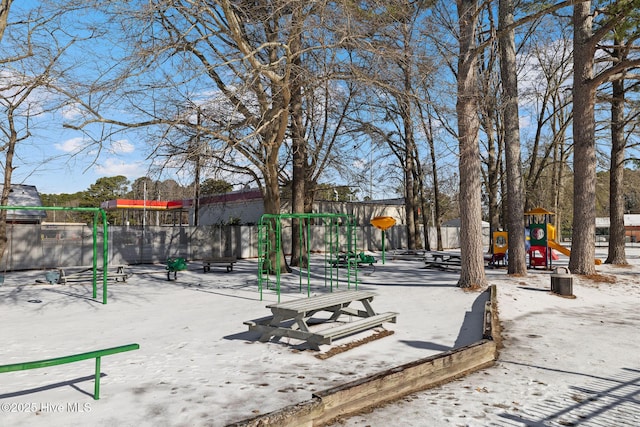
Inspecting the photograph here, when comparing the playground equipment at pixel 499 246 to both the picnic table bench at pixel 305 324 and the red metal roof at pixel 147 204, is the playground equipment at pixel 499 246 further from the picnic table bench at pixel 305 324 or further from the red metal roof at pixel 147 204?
the red metal roof at pixel 147 204

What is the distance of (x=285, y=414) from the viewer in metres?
3.37

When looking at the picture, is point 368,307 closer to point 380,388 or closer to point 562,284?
point 380,388

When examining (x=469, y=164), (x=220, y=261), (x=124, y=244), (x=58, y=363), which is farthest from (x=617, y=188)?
(x=124, y=244)

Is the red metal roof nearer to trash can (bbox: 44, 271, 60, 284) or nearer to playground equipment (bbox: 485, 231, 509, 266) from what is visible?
trash can (bbox: 44, 271, 60, 284)

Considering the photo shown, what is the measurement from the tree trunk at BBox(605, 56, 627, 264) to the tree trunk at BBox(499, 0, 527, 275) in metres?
5.28

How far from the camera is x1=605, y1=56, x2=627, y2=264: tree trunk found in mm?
A: 17859

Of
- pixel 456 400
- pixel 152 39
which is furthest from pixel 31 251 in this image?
pixel 456 400

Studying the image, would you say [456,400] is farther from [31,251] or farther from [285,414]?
[31,251]

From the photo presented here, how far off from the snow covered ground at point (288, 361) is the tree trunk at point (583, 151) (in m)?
2.55

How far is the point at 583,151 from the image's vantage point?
571 inches

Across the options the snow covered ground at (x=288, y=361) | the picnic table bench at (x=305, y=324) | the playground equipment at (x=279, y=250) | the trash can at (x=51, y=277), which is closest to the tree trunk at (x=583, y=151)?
the snow covered ground at (x=288, y=361)

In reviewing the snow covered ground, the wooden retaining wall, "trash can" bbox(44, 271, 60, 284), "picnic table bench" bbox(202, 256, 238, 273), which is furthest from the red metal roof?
the wooden retaining wall

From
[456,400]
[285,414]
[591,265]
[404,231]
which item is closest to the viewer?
[285,414]

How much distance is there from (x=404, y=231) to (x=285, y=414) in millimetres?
33620
